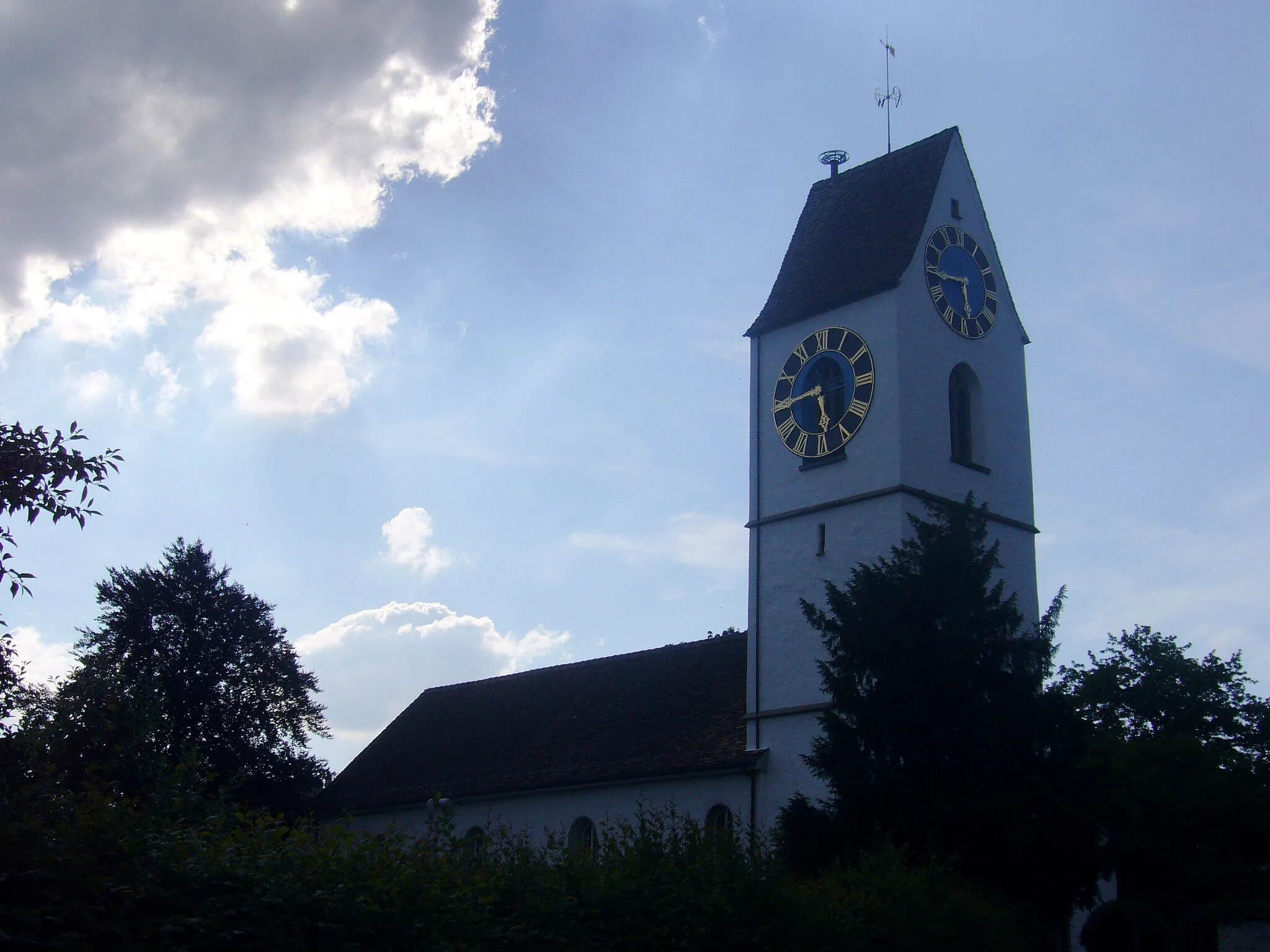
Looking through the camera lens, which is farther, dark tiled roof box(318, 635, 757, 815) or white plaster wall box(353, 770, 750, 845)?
dark tiled roof box(318, 635, 757, 815)

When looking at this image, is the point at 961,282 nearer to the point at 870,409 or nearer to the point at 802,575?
the point at 870,409

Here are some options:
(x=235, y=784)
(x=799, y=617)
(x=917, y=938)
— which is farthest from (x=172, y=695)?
(x=917, y=938)

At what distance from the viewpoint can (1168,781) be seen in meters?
37.3

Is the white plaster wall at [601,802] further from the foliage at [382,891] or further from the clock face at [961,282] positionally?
the foliage at [382,891]

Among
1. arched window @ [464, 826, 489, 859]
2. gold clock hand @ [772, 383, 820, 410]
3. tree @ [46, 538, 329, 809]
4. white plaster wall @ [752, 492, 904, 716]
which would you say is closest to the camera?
arched window @ [464, 826, 489, 859]

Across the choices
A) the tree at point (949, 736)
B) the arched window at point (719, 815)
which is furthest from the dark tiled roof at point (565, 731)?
the tree at point (949, 736)

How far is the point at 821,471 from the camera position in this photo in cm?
3059

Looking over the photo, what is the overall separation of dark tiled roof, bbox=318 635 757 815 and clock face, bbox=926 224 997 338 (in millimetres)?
9493

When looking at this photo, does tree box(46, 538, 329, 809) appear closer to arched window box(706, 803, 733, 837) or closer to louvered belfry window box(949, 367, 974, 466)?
arched window box(706, 803, 733, 837)

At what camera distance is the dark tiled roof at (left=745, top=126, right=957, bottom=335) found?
3181 centimetres

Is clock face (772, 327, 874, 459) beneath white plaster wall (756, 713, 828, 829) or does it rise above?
above

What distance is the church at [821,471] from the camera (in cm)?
2945

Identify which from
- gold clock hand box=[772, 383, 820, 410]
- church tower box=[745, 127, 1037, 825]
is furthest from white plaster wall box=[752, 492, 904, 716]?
gold clock hand box=[772, 383, 820, 410]

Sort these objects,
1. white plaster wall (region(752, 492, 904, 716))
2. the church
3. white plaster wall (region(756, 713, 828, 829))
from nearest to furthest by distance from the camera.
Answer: white plaster wall (region(756, 713, 828, 829)) < white plaster wall (region(752, 492, 904, 716)) < the church
